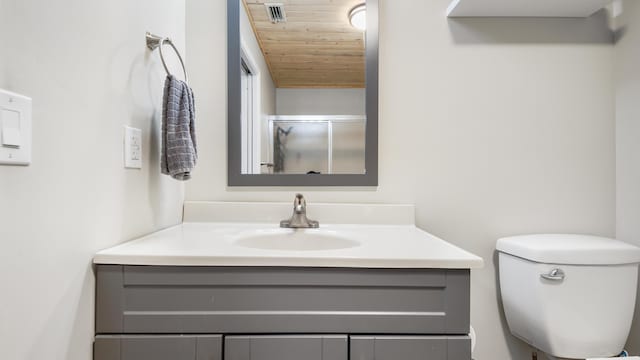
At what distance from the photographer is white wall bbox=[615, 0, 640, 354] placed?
4.17 feet

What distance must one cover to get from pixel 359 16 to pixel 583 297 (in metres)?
1.29

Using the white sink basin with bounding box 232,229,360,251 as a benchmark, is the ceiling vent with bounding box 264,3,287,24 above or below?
above

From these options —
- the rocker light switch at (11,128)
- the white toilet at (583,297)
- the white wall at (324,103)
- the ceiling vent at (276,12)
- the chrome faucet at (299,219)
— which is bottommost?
the white toilet at (583,297)

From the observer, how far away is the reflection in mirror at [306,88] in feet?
4.41

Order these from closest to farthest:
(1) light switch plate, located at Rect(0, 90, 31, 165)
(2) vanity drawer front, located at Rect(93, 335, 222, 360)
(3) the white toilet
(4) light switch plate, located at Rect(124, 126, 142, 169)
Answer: (1) light switch plate, located at Rect(0, 90, 31, 165) → (2) vanity drawer front, located at Rect(93, 335, 222, 360) → (4) light switch plate, located at Rect(124, 126, 142, 169) → (3) the white toilet

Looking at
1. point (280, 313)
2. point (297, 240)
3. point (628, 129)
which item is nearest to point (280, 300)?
point (280, 313)

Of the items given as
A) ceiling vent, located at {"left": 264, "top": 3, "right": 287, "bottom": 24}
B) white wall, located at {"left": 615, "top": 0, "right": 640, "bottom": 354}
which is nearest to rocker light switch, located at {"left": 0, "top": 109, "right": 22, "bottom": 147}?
ceiling vent, located at {"left": 264, "top": 3, "right": 287, "bottom": 24}

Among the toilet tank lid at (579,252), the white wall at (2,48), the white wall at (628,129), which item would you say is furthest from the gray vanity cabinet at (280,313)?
the white wall at (628,129)

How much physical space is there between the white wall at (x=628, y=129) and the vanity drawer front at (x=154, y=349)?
153cm

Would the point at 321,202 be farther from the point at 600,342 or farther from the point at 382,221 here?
the point at 600,342

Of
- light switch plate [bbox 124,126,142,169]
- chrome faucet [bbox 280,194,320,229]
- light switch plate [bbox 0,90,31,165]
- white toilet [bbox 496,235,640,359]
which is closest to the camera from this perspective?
light switch plate [bbox 0,90,31,165]

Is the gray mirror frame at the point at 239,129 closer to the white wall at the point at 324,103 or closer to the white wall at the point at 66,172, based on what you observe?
the white wall at the point at 324,103

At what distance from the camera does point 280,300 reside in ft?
2.59

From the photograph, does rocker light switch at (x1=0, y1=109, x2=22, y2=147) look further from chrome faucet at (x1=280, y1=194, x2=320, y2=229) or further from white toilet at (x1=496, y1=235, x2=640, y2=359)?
white toilet at (x1=496, y1=235, x2=640, y2=359)
